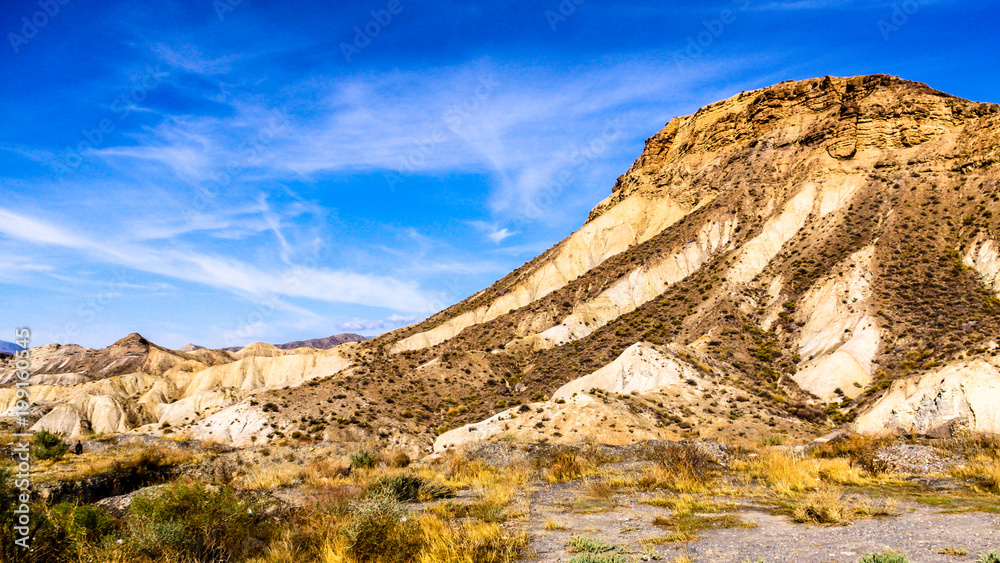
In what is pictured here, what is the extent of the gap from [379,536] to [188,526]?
250 cm

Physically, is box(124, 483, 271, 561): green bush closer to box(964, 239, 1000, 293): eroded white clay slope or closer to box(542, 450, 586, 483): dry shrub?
box(542, 450, 586, 483): dry shrub

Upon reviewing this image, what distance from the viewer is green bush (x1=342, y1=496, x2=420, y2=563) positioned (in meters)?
7.41

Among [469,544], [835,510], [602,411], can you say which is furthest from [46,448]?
[835,510]

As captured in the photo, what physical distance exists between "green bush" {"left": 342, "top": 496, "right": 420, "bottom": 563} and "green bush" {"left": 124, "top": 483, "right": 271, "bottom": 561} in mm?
1605

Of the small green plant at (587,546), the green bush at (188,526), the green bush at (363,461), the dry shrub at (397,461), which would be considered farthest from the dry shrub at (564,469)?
the green bush at (188,526)

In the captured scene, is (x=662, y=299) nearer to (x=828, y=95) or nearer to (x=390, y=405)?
(x=390, y=405)

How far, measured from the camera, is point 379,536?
25.0 feet

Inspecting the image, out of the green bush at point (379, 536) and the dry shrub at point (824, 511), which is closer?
the green bush at point (379, 536)

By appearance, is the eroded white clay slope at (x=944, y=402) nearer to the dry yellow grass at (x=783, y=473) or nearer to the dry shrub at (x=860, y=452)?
the dry shrub at (x=860, y=452)

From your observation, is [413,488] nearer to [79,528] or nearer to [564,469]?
[564,469]

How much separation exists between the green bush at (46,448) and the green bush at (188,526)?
1522cm

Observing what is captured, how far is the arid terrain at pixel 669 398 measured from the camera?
8.09m

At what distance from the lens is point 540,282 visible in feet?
215

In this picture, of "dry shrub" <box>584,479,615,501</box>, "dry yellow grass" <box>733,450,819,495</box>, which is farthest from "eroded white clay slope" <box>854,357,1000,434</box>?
"dry shrub" <box>584,479,615,501</box>
